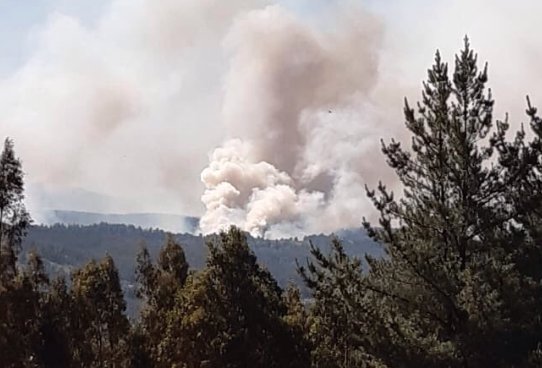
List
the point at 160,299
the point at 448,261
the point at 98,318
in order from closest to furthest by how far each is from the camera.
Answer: the point at 448,261 → the point at 160,299 → the point at 98,318

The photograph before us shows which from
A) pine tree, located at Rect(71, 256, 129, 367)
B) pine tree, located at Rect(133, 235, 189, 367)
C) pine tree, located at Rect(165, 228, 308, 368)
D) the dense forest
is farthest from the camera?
pine tree, located at Rect(71, 256, 129, 367)

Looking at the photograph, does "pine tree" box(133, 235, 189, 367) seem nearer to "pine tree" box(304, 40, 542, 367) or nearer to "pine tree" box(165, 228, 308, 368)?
"pine tree" box(165, 228, 308, 368)

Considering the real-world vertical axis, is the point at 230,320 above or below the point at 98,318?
above

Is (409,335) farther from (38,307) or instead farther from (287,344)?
(38,307)

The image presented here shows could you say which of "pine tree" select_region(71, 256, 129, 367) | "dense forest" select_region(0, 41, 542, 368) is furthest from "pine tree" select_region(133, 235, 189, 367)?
"dense forest" select_region(0, 41, 542, 368)

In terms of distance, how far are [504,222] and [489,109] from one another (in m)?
3.51

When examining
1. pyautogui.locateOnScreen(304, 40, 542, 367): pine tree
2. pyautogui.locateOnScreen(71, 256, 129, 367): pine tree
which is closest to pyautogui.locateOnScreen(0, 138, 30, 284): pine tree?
pyautogui.locateOnScreen(71, 256, 129, 367): pine tree

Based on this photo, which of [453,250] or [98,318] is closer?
[453,250]

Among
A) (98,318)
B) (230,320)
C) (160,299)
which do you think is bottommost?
(98,318)

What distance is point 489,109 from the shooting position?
26.2m

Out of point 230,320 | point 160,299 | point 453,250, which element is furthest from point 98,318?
point 453,250

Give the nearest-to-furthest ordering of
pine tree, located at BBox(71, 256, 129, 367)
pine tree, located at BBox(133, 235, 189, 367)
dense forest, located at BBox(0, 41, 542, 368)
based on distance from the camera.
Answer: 1. dense forest, located at BBox(0, 41, 542, 368)
2. pine tree, located at BBox(133, 235, 189, 367)
3. pine tree, located at BBox(71, 256, 129, 367)

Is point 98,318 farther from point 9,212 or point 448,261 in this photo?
point 448,261

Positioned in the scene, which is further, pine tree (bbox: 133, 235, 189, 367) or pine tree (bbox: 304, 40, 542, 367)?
pine tree (bbox: 133, 235, 189, 367)
